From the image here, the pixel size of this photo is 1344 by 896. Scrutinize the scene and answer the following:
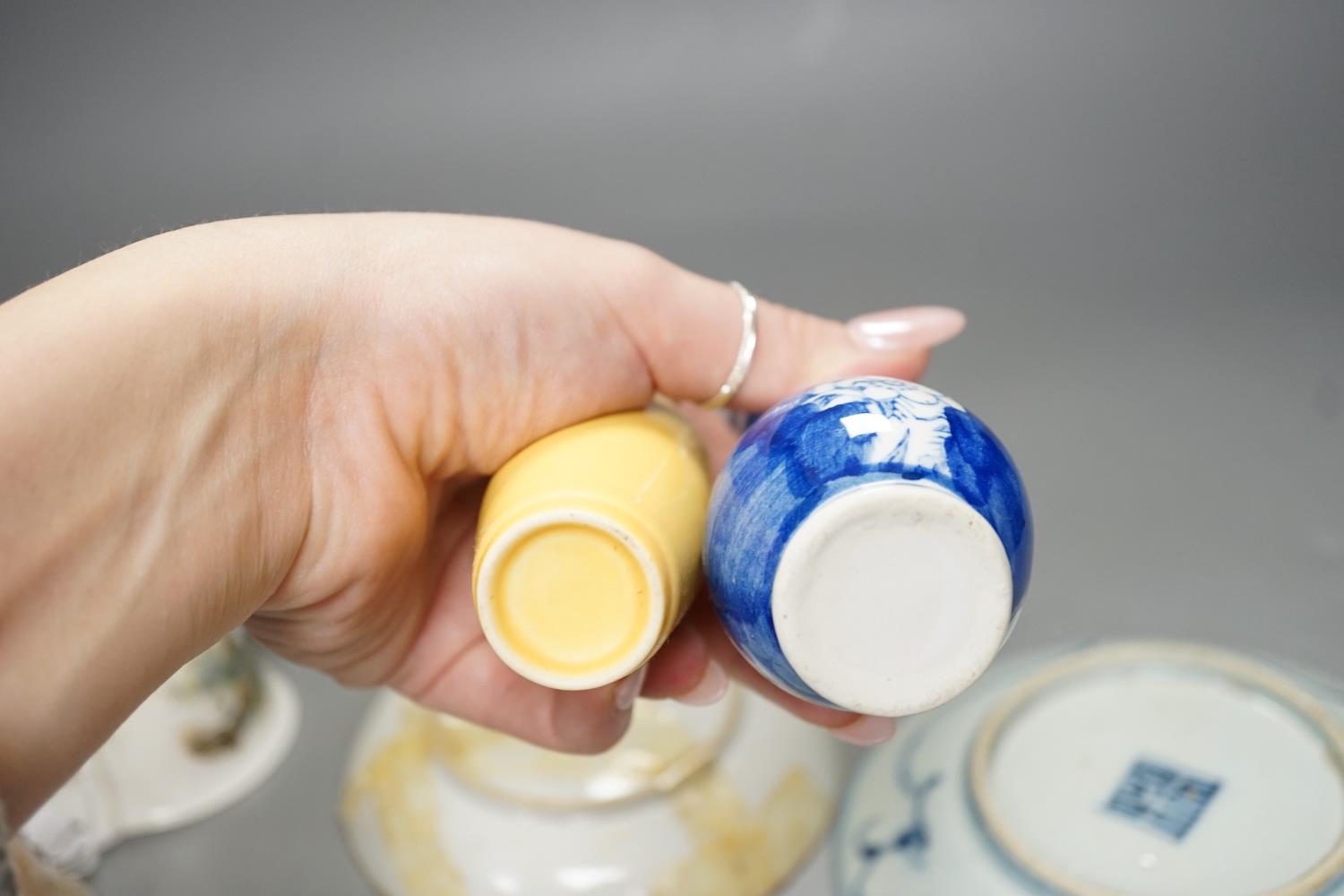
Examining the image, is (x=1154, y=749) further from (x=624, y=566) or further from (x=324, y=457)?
(x=324, y=457)

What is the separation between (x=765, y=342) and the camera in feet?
2.97

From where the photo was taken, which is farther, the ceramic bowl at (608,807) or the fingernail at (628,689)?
the ceramic bowl at (608,807)

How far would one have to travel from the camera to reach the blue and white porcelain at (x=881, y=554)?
2.02 ft

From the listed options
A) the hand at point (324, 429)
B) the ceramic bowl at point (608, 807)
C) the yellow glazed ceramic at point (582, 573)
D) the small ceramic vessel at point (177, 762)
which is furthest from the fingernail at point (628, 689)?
the small ceramic vessel at point (177, 762)

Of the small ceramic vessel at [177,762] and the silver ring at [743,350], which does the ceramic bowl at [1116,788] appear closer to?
the silver ring at [743,350]

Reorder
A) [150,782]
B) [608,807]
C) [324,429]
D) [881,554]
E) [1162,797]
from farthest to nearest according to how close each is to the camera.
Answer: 1. [150,782]
2. [608,807]
3. [1162,797]
4. [324,429]
5. [881,554]

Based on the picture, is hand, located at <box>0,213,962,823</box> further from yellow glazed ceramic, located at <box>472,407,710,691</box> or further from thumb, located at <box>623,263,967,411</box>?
yellow glazed ceramic, located at <box>472,407,710,691</box>

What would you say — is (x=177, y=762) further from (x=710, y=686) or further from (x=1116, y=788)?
(x=1116, y=788)

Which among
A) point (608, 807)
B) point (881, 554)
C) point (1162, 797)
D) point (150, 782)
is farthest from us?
point (150, 782)

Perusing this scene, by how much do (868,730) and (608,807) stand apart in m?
0.27

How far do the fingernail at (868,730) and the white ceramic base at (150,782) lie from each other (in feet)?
2.06

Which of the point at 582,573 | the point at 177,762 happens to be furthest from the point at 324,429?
the point at 177,762

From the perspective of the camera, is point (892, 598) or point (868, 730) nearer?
point (892, 598)

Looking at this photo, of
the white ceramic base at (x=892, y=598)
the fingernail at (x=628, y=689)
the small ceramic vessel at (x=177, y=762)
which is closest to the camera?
the white ceramic base at (x=892, y=598)
